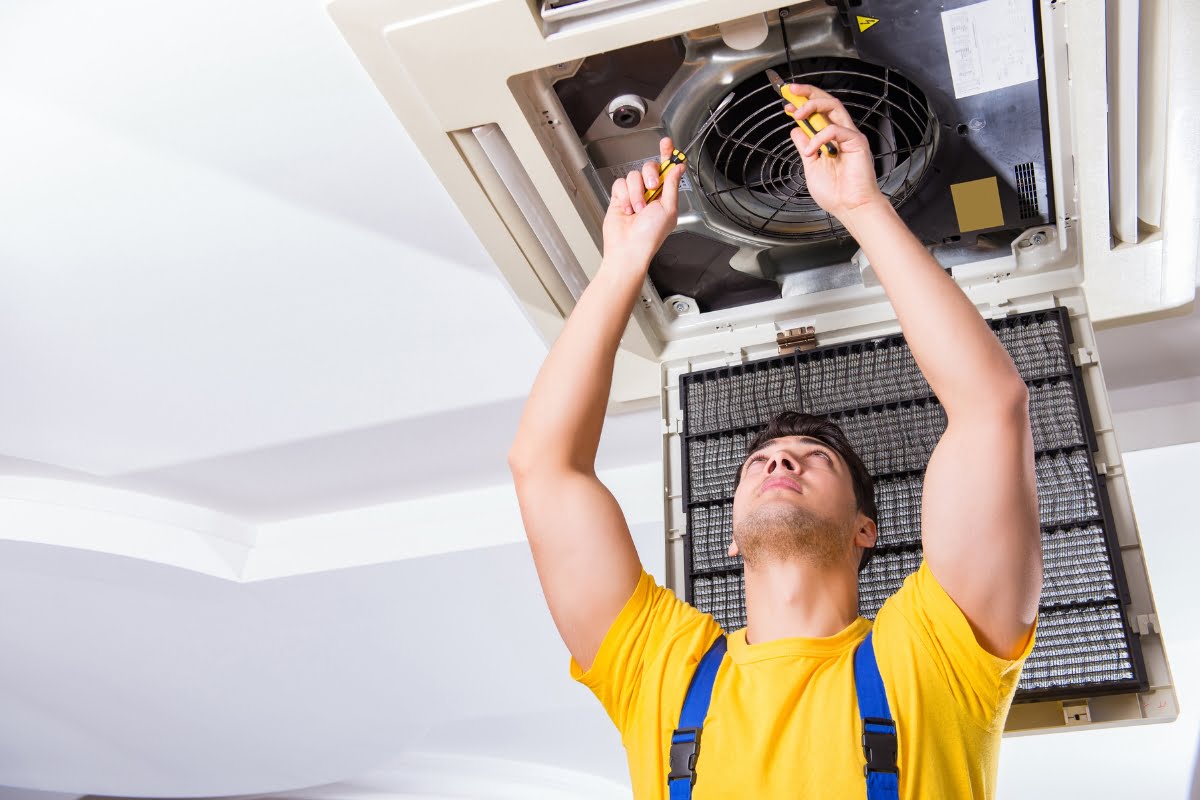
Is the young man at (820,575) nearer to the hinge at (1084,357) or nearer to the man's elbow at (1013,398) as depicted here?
the man's elbow at (1013,398)

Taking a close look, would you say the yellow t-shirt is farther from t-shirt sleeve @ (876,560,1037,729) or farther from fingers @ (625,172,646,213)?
fingers @ (625,172,646,213)

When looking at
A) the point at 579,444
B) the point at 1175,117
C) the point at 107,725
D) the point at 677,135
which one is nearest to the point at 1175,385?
the point at 1175,117

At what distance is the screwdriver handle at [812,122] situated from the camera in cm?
163

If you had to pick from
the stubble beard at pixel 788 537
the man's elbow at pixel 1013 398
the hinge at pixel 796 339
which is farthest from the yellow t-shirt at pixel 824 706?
the hinge at pixel 796 339

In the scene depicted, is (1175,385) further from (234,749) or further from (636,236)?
(234,749)

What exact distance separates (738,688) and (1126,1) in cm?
116

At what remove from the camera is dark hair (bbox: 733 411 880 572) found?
172 centimetres

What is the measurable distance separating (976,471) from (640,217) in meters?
0.70

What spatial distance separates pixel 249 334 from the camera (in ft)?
9.16

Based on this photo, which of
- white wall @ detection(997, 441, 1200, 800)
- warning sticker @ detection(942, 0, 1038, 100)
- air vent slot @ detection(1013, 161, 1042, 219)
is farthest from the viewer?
white wall @ detection(997, 441, 1200, 800)

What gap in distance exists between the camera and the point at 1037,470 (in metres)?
1.93

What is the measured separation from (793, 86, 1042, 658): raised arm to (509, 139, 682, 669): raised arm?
429 millimetres

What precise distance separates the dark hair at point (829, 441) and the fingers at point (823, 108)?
19.0 inches

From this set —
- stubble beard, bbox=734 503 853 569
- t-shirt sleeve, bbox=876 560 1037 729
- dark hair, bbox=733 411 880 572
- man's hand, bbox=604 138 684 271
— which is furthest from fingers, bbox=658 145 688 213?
t-shirt sleeve, bbox=876 560 1037 729
